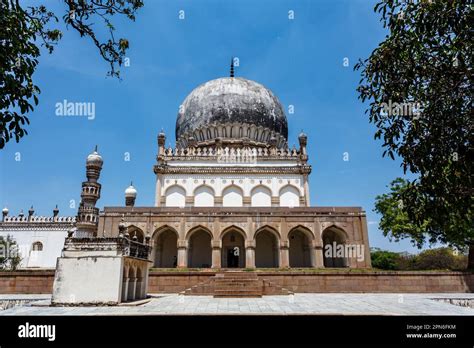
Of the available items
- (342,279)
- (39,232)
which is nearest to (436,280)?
(342,279)

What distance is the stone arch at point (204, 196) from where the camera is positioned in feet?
80.1

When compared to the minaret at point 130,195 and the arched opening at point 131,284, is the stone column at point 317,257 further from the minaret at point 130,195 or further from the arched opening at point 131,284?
the minaret at point 130,195

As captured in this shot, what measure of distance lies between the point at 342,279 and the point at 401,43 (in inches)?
444

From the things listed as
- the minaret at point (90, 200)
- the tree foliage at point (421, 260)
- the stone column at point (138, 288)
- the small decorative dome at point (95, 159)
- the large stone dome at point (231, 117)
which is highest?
the large stone dome at point (231, 117)

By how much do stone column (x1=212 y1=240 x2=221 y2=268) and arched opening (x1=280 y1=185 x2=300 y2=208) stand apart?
717 cm

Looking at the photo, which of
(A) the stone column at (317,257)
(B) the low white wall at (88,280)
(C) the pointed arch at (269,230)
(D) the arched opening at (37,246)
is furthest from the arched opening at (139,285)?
(D) the arched opening at (37,246)

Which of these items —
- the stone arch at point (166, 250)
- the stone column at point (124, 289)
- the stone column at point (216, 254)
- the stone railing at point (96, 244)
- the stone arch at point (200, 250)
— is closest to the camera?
the stone railing at point (96, 244)

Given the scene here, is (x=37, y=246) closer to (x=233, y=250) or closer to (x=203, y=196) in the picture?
(x=203, y=196)

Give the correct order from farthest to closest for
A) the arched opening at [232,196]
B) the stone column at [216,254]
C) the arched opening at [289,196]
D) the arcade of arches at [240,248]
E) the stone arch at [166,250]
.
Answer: the arched opening at [289,196], the arched opening at [232,196], the stone arch at [166,250], the arcade of arches at [240,248], the stone column at [216,254]

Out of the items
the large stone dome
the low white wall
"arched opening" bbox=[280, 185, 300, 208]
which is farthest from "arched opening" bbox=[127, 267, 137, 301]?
the large stone dome

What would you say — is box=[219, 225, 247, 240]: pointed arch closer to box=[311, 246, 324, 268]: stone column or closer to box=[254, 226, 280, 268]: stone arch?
box=[254, 226, 280, 268]: stone arch

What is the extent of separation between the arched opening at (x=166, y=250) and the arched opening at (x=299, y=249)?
694 cm

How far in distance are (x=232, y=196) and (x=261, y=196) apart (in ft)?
6.67

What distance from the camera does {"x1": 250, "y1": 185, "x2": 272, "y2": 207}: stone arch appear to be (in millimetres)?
24594
